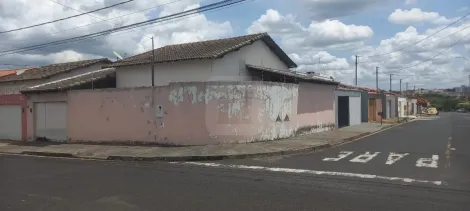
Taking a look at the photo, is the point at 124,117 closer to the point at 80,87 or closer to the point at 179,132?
the point at 179,132

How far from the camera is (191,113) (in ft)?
53.5

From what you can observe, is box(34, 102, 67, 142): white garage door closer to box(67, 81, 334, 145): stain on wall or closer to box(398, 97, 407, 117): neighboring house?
box(67, 81, 334, 145): stain on wall

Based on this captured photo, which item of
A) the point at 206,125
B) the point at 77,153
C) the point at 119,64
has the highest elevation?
the point at 119,64

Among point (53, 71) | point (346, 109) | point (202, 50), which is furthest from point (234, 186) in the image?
point (346, 109)

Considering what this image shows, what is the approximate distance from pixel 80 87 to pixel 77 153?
6.14m

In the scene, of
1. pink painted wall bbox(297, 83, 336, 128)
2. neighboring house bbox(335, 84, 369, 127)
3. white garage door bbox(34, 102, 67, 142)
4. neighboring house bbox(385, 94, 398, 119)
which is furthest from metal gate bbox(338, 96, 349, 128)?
neighboring house bbox(385, 94, 398, 119)

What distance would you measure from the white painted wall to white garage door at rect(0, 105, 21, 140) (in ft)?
19.3

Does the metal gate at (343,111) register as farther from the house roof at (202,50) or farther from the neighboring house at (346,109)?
the house roof at (202,50)

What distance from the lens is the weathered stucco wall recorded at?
16.2m

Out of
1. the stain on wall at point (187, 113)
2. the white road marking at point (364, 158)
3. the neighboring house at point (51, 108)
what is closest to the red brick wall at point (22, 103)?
the neighboring house at point (51, 108)

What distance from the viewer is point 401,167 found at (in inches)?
427

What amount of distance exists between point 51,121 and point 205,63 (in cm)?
847

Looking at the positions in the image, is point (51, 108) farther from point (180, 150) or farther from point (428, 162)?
point (428, 162)

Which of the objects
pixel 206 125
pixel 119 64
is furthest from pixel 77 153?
pixel 119 64
